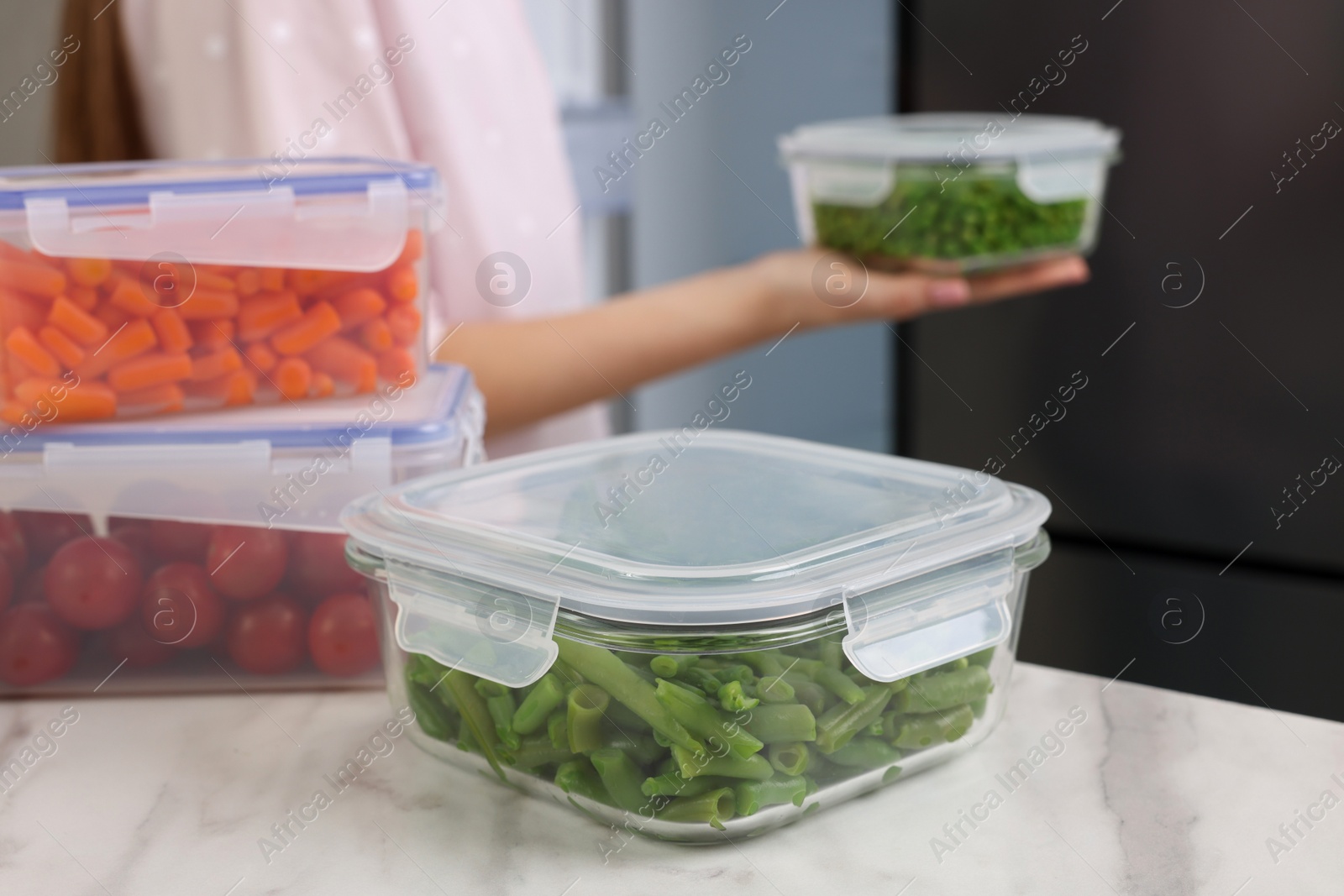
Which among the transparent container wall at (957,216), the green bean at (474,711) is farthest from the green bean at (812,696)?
the transparent container wall at (957,216)

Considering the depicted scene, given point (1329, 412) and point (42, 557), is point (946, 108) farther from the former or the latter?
point (42, 557)

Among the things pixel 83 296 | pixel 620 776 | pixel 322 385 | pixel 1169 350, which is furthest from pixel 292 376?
pixel 1169 350

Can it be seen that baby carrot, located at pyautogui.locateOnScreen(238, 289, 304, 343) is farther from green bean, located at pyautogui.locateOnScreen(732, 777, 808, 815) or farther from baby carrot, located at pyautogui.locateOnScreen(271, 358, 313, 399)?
green bean, located at pyautogui.locateOnScreen(732, 777, 808, 815)

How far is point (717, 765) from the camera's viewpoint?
466 millimetres

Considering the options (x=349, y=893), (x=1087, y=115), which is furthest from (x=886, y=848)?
(x=1087, y=115)

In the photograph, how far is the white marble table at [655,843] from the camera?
47cm

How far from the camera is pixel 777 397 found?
2.24 meters

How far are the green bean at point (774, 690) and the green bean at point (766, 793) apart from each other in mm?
36

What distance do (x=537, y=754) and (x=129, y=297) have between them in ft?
1.17

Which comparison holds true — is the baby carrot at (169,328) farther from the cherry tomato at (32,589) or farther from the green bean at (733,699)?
the green bean at (733,699)

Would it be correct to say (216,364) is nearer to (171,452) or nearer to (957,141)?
(171,452)

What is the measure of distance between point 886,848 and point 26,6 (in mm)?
1390

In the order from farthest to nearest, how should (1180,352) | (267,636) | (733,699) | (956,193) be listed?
(1180,352), (956,193), (267,636), (733,699)

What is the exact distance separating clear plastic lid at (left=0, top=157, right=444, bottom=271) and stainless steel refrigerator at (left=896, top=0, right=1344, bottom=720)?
102 centimetres
